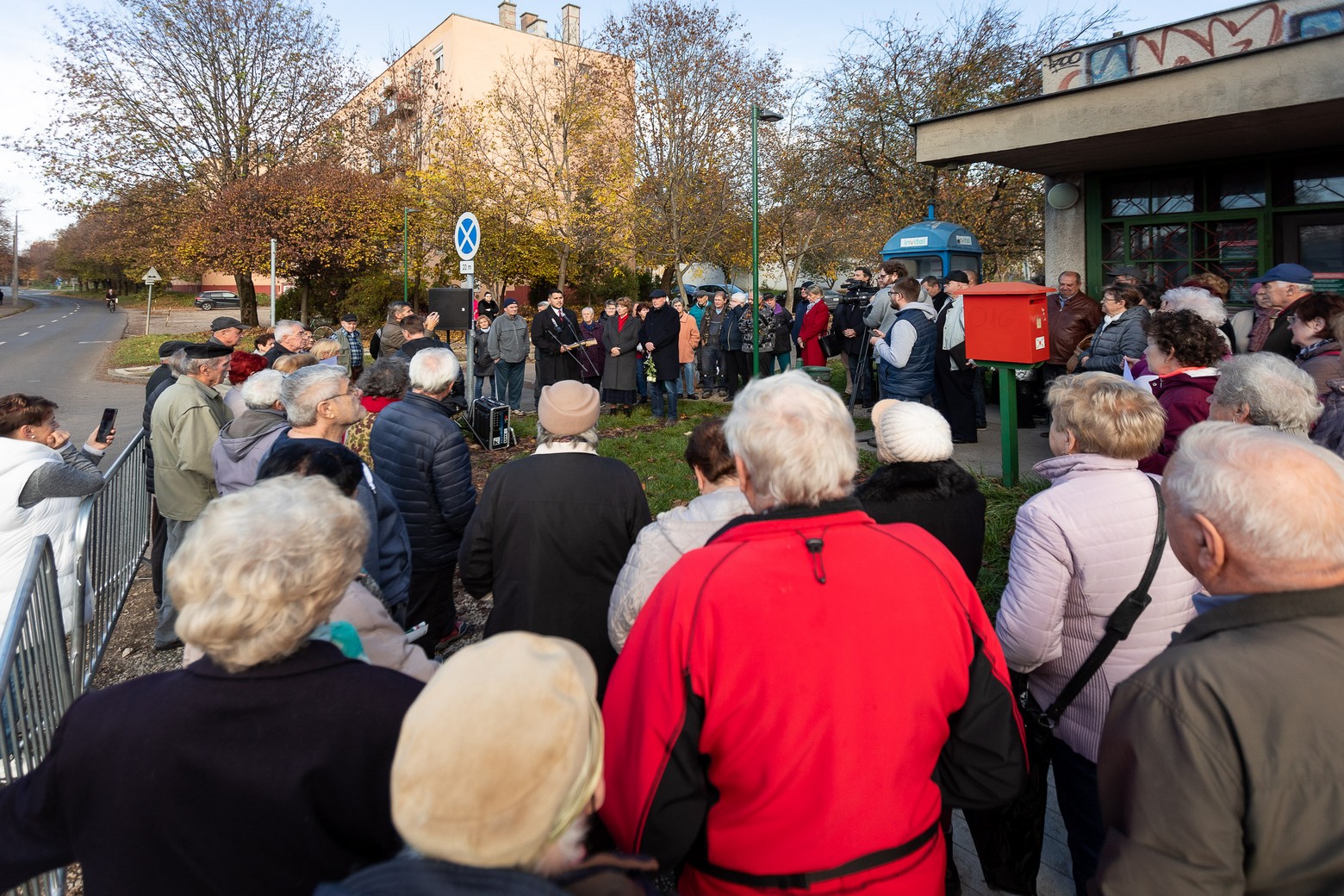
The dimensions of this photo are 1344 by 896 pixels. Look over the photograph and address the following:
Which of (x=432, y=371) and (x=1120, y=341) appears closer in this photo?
(x=432, y=371)

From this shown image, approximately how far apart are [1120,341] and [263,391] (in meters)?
6.24

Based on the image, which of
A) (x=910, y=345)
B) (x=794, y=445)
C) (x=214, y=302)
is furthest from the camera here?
(x=214, y=302)

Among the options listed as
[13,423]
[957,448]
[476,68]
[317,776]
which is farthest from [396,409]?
[476,68]

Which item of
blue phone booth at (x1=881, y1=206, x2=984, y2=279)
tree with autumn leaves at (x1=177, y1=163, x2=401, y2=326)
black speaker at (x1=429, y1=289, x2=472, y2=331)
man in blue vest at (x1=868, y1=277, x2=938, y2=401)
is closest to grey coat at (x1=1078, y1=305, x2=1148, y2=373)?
man in blue vest at (x1=868, y1=277, x2=938, y2=401)

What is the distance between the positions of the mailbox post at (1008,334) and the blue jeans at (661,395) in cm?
571

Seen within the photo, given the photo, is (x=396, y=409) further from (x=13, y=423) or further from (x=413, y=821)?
(x=413, y=821)

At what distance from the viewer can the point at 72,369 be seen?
23.1 meters

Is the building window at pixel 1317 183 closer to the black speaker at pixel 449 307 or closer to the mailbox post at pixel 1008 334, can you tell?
the mailbox post at pixel 1008 334

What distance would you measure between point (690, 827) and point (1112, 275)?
1167 centimetres

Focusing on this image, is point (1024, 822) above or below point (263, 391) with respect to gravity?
below

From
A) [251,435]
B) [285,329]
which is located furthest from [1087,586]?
[285,329]

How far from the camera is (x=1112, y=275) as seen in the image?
37.5 ft

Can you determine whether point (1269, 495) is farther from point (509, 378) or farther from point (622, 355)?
point (509, 378)

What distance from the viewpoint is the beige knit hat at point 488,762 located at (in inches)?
43.1
